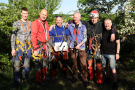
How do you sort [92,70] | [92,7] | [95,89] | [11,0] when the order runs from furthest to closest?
[92,7] → [11,0] → [92,70] → [95,89]

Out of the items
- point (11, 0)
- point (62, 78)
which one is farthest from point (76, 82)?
point (11, 0)

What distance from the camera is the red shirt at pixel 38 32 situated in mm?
4082

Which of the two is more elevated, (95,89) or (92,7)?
(92,7)

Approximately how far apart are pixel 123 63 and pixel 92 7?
469 cm

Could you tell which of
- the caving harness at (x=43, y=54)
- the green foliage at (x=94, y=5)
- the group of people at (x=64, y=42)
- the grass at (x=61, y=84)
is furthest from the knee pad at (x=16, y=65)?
the green foliage at (x=94, y=5)

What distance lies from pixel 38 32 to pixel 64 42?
1.06 m

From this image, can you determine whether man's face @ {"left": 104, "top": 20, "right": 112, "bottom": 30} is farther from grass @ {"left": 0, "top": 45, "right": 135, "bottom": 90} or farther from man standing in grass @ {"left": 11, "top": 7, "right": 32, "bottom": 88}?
man standing in grass @ {"left": 11, "top": 7, "right": 32, "bottom": 88}

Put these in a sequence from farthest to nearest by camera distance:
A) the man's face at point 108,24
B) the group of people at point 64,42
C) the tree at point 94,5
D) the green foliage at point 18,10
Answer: the tree at point 94,5 → the green foliage at point 18,10 → the group of people at point 64,42 → the man's face at point 108,24

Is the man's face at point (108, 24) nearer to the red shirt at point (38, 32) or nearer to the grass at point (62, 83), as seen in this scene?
the grass at point (62, 83)

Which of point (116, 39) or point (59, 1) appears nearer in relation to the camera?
point (116, 39)

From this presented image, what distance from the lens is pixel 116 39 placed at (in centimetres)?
405

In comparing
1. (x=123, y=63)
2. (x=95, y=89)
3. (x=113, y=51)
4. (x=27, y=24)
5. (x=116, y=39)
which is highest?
(x=27, y=24)

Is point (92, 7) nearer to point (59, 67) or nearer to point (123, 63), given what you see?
point (123, 63)

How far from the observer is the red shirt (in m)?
4.08
